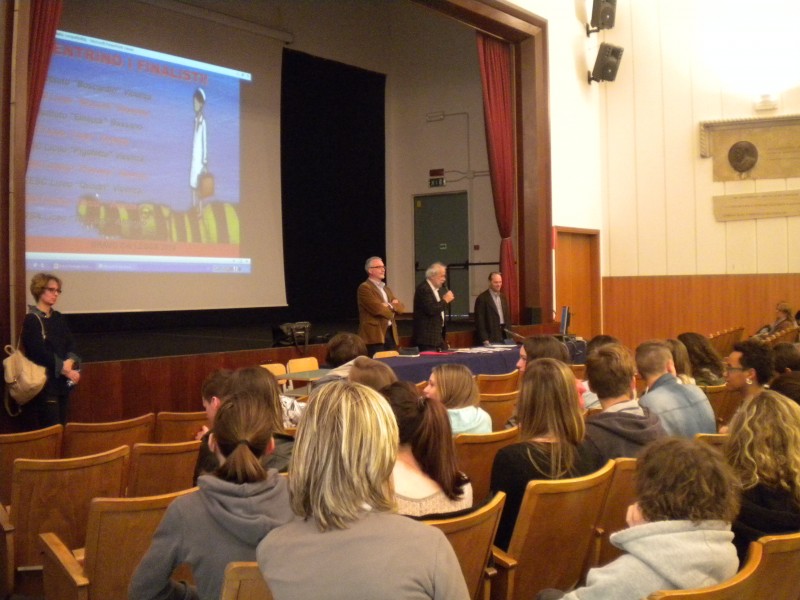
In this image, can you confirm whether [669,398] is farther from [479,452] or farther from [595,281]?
[595,281]

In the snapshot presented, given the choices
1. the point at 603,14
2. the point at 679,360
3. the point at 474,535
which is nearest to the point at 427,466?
the point at 474,535

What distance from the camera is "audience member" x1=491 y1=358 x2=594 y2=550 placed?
92.2 inches

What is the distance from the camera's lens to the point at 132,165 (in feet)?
27.1

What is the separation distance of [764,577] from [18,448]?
2843mm

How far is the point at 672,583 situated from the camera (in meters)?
1.55

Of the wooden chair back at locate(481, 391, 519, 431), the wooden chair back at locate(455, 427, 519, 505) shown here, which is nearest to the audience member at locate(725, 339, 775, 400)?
the wooden chair back at locate(481, 391, 519, 431)

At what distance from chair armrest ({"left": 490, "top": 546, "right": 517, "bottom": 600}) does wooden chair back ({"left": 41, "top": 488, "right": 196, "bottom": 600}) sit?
91cm

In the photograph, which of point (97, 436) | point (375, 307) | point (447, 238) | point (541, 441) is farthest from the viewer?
point (447, 238)

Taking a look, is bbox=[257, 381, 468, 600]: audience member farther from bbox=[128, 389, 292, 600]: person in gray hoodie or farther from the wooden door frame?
the wooden door frame

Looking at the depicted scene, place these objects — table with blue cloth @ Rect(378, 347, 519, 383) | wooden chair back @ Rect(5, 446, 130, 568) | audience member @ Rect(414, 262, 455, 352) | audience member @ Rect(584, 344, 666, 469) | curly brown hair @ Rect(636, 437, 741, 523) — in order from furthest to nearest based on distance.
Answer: audience member @ Rect(414, 262, 455, 352) < table with blue cloth @ Rect(378, 347, 519, 383) < audience member @ Rect(584, 344, 666, 469) < wooden chair back @ Rect(5, 446, 130, 568) < curly brown hair @ Rect(636, 437, 741, 523)

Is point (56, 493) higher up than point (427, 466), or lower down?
lower down

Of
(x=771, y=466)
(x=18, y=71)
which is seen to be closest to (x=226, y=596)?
(x=771, y=466)

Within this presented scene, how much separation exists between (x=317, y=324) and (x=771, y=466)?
9194mm

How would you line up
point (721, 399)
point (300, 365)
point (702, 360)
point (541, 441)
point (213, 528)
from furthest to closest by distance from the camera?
point (300, 365) < point (702, 360) < point (721, 399) < point (541, 441) < point (213, 528)
